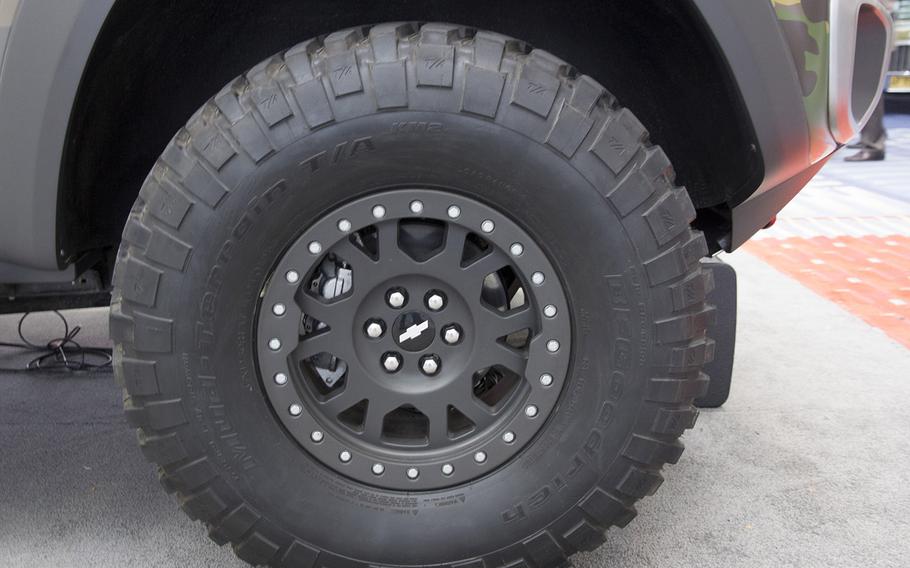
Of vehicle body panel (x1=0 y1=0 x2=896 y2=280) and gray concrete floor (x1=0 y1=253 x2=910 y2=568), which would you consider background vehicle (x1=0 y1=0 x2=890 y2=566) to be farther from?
gray concrete floor (x1=0 y1=253 x2=910 y2=568)

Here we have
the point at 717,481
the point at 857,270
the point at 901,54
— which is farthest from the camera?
the point at 901,54

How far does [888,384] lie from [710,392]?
727 mm

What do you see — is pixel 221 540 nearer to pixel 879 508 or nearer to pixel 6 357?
pixel 879 508

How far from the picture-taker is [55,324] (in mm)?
3328

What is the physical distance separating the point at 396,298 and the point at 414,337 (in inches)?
3.2

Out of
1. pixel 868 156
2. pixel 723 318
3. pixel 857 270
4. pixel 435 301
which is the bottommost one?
pixel 868 156

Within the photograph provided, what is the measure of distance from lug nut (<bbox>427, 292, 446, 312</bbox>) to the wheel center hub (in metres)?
0.02

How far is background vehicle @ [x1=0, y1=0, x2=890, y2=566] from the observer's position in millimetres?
1382

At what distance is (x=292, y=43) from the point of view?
1.74 metres

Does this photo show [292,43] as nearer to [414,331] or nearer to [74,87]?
[74,87]

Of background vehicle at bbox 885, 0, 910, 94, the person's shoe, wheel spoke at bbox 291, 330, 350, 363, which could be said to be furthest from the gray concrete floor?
background vehicle at bbox 885, 0, 910, 94

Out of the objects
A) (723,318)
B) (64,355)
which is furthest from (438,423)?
(64,355)

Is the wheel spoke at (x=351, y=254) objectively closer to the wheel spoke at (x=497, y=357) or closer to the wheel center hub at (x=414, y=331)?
the wheel center hub at (x=414, y=331)

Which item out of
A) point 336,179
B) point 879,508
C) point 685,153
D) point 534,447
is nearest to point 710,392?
point 879,508
